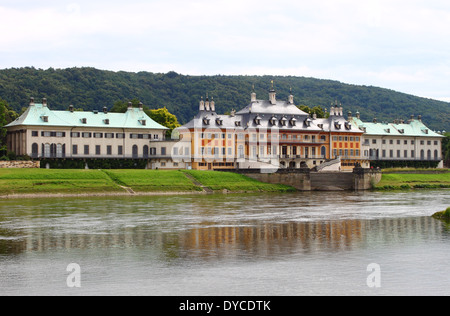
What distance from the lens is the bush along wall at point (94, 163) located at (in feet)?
283

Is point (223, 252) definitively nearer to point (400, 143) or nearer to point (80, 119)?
point (80, 119)

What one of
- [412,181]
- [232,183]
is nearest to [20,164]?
[232,183]

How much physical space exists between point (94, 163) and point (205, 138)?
1769cm

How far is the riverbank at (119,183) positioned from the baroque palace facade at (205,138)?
11185 millimetres

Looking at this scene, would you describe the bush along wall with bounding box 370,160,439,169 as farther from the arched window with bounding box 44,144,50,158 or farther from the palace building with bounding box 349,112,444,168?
the arched window with bounding box 44,144,50,158

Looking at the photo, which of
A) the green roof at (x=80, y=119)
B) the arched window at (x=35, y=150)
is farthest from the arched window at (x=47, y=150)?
the green roof at (x=80, y=119)

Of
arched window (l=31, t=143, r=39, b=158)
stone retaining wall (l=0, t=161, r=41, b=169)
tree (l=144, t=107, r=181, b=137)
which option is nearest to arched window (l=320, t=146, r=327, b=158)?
tree (l=144, t=107, r=181, b=137)

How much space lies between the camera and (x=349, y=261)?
2697 cm

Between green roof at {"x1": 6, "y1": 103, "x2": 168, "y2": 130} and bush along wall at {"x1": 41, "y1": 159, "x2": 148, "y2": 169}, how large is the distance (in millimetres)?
5320

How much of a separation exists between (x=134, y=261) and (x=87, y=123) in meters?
67.4

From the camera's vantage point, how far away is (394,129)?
402 ft

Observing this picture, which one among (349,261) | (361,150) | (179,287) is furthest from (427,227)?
(361,150)

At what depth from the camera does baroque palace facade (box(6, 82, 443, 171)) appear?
3514 inches
